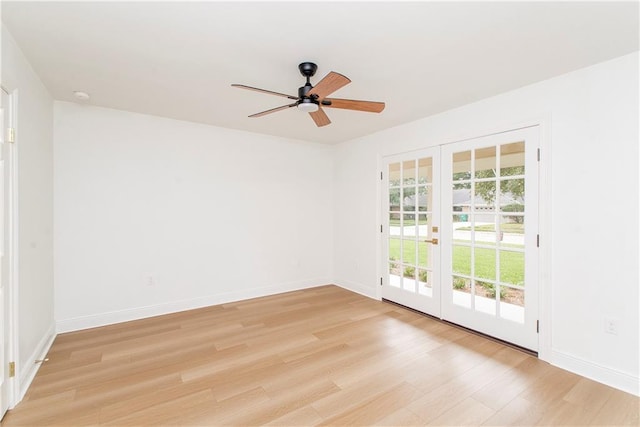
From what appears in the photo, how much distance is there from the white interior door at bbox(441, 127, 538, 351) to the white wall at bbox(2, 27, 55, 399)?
3.74 meters

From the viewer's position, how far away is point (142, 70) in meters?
2.38

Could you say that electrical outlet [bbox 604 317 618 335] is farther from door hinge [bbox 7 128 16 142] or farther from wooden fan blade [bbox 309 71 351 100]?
door hinge [bbox 7 128 16 142]

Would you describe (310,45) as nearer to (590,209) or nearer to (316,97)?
→ (316,97)

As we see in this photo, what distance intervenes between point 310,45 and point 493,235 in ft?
7.96

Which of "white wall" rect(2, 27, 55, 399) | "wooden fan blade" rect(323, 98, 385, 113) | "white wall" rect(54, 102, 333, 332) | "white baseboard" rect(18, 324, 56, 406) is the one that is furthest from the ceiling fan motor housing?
"white baseboard" rect(18, 324, 56, 406)

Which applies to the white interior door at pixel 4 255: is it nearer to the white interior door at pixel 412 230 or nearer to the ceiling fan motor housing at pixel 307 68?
the ceiling fan motor housing at pixel 307 68

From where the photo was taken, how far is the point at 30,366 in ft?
7.50

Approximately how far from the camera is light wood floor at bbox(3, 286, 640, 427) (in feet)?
6.15

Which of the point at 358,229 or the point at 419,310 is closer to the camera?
the point at 419,310

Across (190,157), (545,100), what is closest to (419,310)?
(545,100)

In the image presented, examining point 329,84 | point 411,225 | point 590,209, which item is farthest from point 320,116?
point 590,209

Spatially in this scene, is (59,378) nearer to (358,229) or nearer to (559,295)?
(358,229)

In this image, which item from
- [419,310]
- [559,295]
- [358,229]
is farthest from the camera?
[358,229]

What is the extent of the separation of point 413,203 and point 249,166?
232cm
